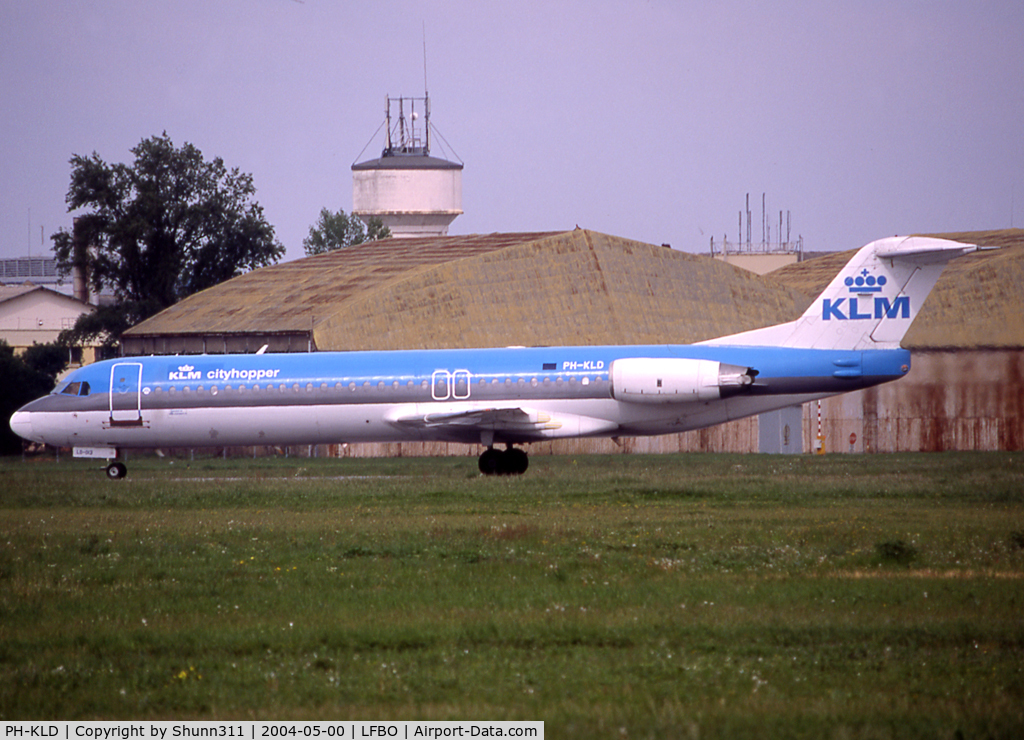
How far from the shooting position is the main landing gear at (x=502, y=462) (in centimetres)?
2838

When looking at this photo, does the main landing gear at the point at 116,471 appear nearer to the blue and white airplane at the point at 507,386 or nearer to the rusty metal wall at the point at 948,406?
the blue and white airplane at the point at 507,386

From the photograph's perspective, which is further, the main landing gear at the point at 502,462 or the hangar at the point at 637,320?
the hangar at the point at 637,320

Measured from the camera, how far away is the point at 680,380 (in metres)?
26.7

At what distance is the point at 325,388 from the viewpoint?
93.0ft

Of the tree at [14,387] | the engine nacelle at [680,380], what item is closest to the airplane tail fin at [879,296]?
the engine nacelle at [680,380]

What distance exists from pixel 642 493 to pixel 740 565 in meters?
8.83

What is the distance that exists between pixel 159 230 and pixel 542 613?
194ft

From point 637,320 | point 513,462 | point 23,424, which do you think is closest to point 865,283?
point 513,462

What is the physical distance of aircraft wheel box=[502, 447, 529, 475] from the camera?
2848 centimetres

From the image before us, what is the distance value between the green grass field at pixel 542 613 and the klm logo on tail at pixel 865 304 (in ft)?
21.6

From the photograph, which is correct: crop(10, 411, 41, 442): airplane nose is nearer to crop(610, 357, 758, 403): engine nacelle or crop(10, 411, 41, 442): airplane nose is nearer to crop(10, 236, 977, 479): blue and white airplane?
crop(10, 236, 977, 479): blue and white airplane

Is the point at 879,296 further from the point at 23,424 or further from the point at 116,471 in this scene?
the point at 23,424

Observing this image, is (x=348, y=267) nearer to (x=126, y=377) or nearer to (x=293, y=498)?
(x=126, y=377)

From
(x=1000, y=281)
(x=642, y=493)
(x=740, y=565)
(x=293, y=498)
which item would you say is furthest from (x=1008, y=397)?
(x=740, y=565)
